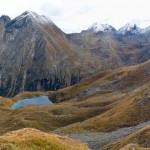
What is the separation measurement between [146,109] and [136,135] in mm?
39246

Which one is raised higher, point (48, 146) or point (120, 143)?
point (48, 146)

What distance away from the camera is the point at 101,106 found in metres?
161

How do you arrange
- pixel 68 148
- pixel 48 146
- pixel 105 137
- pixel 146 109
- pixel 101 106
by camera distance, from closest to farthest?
1. pixel 48 146
2. pixel 68 148
3. pixel 105 137
4. pixel 146 109
5. pixel 101 106

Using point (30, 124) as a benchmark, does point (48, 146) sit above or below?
above

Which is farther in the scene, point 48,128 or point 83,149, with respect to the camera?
point 48,128

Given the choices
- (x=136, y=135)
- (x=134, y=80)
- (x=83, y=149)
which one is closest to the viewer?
(x=83, y=149)

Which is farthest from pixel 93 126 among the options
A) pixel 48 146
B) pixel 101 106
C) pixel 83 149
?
pixel 48 146

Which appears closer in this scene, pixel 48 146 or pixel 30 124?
pixel 48 146

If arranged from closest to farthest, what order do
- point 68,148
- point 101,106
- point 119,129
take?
point 68,148, point 119,129, point 101,106

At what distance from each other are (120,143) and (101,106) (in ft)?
254

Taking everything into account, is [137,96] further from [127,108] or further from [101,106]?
[101,106]

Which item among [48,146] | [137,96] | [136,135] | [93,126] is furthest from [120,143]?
[137,96]

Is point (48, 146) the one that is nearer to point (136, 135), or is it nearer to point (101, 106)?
point (136, 135)

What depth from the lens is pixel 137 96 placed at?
140m
